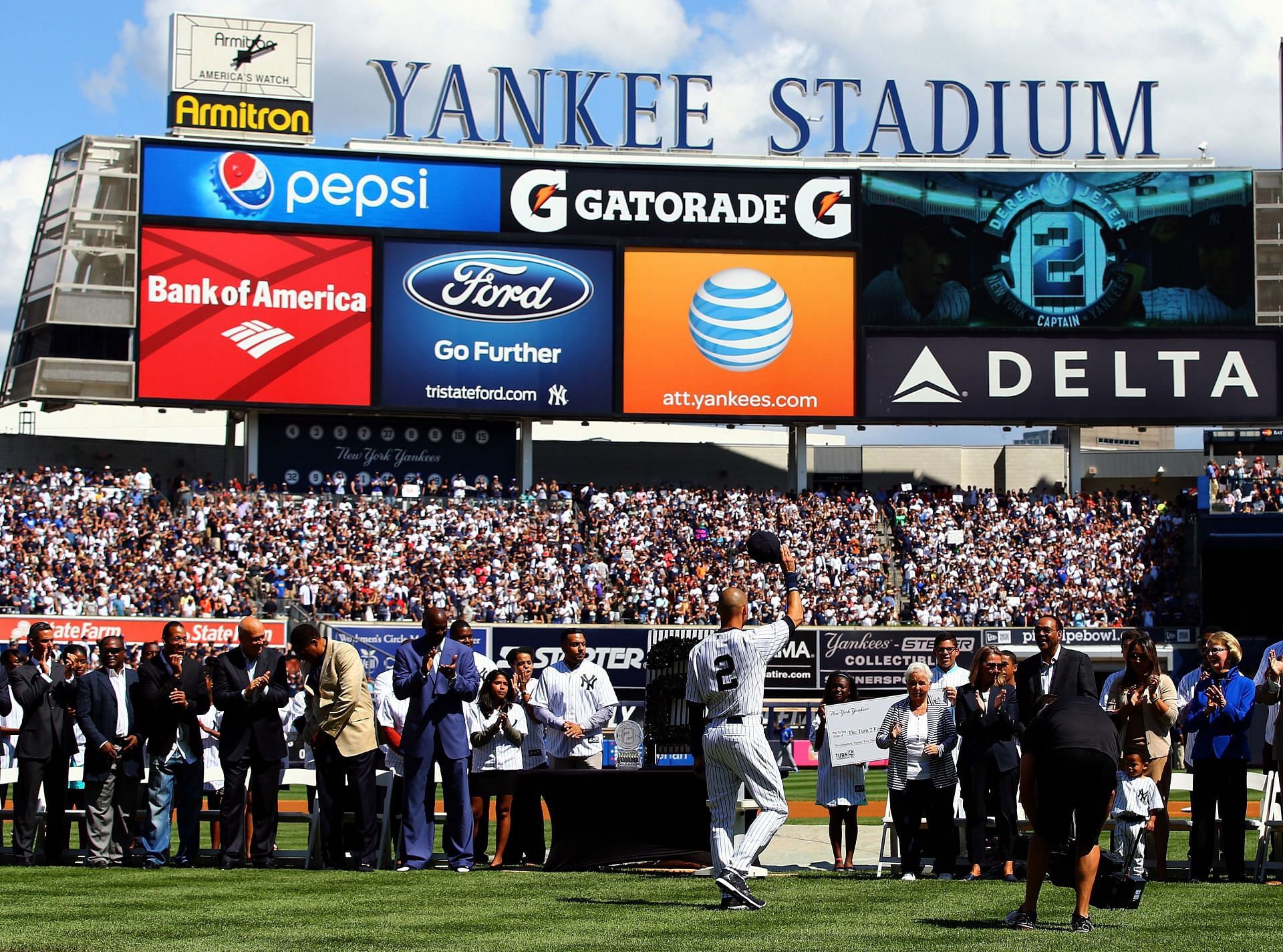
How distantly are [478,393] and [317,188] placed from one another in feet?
19.7

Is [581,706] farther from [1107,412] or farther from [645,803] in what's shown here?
[1107,412]

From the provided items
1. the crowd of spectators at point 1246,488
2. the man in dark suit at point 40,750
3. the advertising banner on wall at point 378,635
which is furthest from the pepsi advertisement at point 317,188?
the man in dark suit at point 40,750

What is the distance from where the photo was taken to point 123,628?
3362 centimetres

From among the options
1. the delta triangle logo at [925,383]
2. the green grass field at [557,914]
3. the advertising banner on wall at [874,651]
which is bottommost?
the green grass field at [557,914]

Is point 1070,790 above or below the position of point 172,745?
above

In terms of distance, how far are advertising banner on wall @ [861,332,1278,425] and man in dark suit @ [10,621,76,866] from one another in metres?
30.2

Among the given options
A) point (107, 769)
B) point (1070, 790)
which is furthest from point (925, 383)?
point (1070, 790)

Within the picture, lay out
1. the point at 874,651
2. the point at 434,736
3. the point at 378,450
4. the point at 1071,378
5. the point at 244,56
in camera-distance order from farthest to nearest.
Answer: the point at 1071,378 < the point at 378,450 < the point at 244,56 < the point at 874,651 < the point at 434,736

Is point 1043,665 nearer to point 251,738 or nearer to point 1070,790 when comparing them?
point 1070,790

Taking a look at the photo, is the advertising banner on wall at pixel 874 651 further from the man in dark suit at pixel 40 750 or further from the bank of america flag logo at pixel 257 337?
the man in dark suit at pixel 40 750

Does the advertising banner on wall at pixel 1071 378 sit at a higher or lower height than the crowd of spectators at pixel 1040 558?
higher

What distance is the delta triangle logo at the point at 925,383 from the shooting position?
41.4 metres

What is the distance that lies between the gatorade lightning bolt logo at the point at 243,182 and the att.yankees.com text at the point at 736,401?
34.2 ft

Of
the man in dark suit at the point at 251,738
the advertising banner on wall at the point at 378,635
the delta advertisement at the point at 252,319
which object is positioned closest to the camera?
the man in dark suit at the point at 251,738
